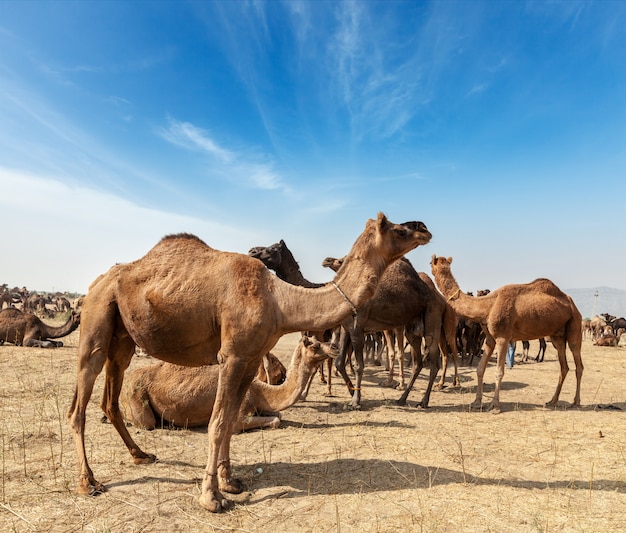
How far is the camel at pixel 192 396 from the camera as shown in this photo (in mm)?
6852

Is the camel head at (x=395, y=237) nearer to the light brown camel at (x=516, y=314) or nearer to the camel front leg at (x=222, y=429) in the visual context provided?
the camel front leg at (x=222, y=429)

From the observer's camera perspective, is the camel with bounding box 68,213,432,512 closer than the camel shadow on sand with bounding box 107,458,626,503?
Yes

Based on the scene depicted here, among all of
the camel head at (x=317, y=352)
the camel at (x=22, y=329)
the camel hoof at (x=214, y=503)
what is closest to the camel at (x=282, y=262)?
the camel head at (x=317, y=352)

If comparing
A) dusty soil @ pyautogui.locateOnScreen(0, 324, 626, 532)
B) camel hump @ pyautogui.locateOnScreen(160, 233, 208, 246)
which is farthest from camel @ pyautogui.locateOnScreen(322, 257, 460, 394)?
camel hump @ pyautogui.locateOnScreen(160, 233, 208, 246)

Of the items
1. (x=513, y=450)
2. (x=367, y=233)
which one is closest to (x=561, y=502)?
(x=513, y=450)

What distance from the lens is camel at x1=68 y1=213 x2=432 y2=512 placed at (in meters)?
4.40

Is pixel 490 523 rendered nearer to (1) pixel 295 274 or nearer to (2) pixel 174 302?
(2) pixel 174 302

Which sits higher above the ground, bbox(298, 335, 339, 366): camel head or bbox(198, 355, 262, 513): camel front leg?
bbox(298, 335, 339, 366): camel head

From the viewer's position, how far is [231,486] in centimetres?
462

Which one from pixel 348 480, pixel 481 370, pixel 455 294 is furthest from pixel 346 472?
pixel 455 294

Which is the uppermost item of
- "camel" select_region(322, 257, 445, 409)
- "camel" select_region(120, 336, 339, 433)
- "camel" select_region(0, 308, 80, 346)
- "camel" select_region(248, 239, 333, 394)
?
"camel" select_region(248, 239, 333, 394)

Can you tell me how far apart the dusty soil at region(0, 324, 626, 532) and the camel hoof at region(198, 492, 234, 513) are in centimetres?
9

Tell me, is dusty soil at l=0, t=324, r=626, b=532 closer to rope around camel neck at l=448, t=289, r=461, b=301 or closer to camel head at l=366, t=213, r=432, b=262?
rope around camel neck at l=448, t=289, r=461, b=301

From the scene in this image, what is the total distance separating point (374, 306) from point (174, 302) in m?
6.04
